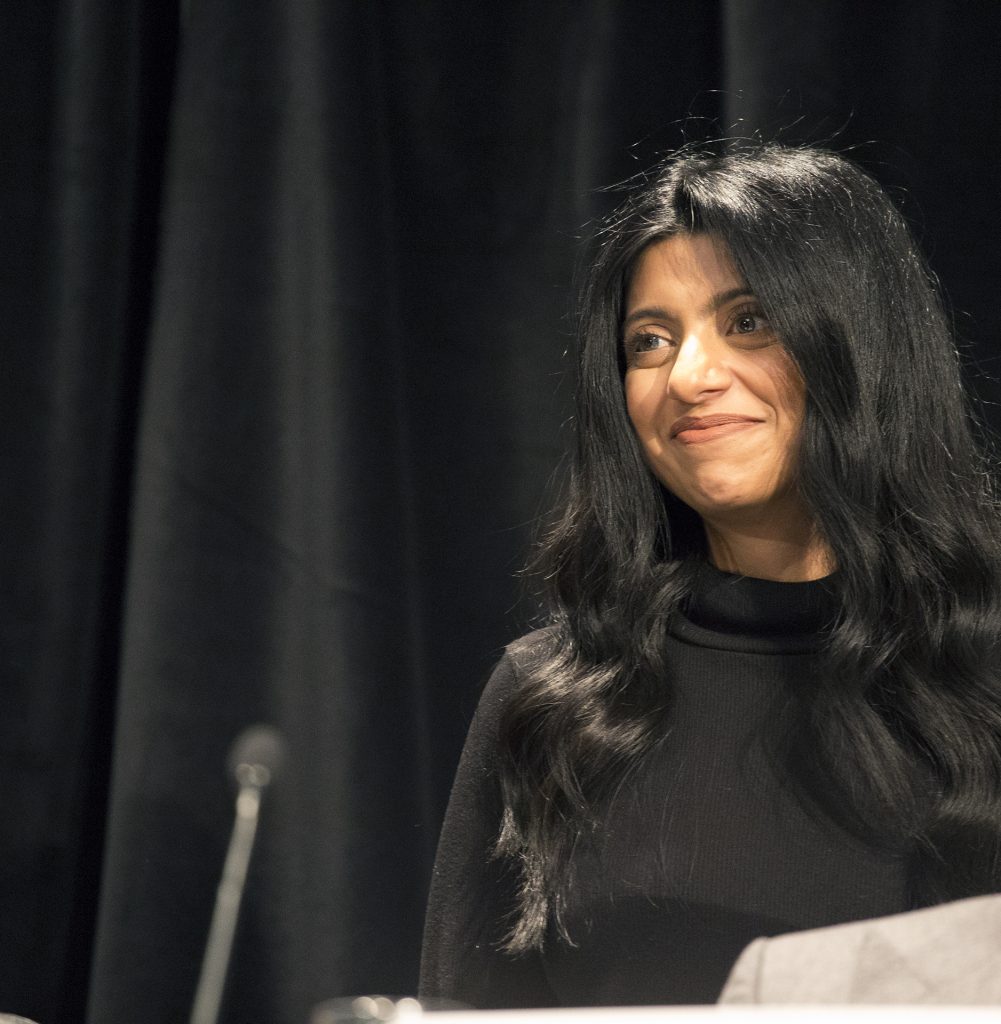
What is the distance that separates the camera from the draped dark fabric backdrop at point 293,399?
1718 mm

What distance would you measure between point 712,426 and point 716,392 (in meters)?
0.03

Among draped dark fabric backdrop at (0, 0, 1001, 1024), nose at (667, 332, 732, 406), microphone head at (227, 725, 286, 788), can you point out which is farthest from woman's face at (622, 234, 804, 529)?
microphone head at (227, 725, 286, 788)

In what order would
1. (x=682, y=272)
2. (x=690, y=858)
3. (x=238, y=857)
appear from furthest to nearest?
(x=682, y=272) < (x=690, y=858) < (x=238, y=857)

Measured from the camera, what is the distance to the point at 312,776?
67.9 inches

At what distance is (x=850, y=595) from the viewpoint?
4.05ft

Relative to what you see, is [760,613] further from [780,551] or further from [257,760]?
[257,760]

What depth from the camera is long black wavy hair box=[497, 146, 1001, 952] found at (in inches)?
46.2

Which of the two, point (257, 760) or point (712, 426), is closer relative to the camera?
point (257, 760)

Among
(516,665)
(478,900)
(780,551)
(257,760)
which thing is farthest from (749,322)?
(257,760)

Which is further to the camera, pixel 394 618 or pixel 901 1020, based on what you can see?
pixel 394 618

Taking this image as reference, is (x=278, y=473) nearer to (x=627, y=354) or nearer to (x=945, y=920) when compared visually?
(x=627, y=354)

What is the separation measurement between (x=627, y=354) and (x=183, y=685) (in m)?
0.73

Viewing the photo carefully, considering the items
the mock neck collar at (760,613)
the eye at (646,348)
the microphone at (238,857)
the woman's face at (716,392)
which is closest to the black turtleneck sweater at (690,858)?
the mock neck collar at (760,613)

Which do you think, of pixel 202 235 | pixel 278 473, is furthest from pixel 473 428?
pixel 202 235
